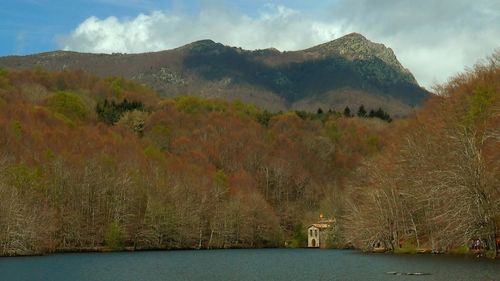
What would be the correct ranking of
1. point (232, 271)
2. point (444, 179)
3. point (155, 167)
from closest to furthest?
point (232, 271), point (444, 179), point (155, 167)

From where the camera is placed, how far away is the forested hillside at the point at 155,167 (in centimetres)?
9125

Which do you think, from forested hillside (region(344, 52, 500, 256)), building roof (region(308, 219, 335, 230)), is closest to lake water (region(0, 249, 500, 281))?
forested hillside (region(344, 52, 500, 256))

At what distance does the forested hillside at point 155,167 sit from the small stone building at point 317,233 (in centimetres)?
253

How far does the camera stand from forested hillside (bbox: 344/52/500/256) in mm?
55250

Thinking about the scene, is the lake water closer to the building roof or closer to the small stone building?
the building roof

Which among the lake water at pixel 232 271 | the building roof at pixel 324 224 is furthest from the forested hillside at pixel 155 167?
the lake water at pixel 232 271

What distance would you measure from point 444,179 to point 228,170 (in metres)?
86.7

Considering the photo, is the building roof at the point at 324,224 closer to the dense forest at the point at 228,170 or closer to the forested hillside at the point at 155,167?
the forested hillside at the point at 155,167

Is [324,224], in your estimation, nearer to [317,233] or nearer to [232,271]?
[317,233]

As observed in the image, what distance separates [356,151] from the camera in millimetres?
156500

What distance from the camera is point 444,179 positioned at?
190 feet

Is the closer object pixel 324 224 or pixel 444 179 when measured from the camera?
pixel 444 179

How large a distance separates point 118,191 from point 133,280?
2140 inches

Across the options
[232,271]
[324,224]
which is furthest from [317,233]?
[232,271]
